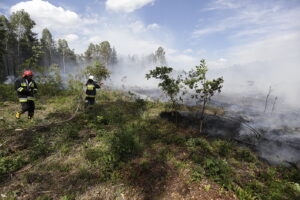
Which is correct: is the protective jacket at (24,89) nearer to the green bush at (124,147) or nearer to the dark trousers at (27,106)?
the dark trousers at (27,106)

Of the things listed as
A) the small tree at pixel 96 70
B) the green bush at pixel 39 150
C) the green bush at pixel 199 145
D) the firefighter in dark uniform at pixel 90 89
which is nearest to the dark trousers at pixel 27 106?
the green bush at pixel 39 150

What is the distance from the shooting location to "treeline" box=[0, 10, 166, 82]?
18531 millimetres

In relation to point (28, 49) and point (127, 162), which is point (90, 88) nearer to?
point (127, 162)

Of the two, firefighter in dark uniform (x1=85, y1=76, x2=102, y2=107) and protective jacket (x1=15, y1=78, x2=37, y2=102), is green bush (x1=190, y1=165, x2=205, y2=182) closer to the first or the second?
firefighter in dark uniform (x1=85, y1=76, x2=102, y2=107)

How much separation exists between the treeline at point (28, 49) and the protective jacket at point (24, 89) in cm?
341

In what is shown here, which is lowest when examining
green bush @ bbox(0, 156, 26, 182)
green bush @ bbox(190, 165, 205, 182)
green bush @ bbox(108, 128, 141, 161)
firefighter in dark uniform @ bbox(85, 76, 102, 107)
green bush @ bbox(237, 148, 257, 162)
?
green bush @ bbox(237, 148, 257, 162)

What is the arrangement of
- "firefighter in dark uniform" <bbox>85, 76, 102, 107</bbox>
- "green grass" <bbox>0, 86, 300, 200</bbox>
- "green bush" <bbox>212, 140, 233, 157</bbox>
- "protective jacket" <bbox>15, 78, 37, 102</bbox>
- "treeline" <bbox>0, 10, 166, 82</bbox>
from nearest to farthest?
"green grass" <bbox>0, 86, 300, 200</bbox> → "green bush" <bbox>212, 140, 233, 157</bbox> → "protective jacket" <bbox>15, 78, 37, 102</bbox> → "firefighter in dark uniform" <bbox>85, 76, 102, 107</bbox> → "treeline" <bbox>0, 10, 166, 82</bbox>

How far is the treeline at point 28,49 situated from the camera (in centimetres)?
1853

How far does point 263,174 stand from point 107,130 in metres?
6.21

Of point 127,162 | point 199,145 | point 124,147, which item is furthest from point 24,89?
point 199,145

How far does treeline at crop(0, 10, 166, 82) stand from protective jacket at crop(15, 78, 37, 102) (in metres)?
3.41

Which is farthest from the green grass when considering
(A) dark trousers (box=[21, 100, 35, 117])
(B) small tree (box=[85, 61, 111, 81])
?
(B) small tree (box=[85, 61, 111, 81])

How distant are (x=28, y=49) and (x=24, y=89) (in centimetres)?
4307

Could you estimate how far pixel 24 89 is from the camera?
6773 mm
